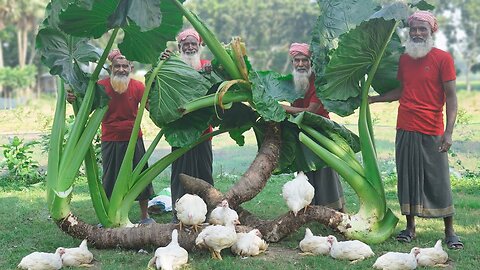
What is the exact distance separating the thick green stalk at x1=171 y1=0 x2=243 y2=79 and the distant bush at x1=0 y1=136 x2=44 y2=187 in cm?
445

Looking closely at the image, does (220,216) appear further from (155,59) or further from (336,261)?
(155,59)

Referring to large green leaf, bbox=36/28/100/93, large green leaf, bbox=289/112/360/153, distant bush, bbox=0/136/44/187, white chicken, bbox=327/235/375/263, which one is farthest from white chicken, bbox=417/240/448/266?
distant bush, bbox=0/136/44/187

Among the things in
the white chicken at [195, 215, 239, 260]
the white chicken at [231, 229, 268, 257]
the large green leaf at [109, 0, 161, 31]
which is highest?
the large green leaf at [109, 0, 161, 31]

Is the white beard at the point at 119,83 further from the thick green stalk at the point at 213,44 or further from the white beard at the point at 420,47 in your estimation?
the white beard at the point at 420,47

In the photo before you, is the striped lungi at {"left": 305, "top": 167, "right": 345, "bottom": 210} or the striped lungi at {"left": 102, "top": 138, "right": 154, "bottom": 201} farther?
the striped lungi at {"left": 102, "top": 138, "right": 154, "bottom": 201}

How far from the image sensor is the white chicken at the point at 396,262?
4.12m

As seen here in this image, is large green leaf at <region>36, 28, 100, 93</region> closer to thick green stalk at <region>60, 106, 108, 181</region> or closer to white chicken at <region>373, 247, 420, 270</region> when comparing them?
thick green stalk at <region>60, 106, 108, 181</region>

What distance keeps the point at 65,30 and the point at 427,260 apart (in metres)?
2.97

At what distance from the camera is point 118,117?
5.57m

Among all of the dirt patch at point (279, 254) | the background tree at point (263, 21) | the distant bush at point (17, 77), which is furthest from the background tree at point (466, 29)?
the dirt patch at point (279, 254)

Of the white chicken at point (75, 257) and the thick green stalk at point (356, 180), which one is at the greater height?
the thick green stalk at point (356, 180)

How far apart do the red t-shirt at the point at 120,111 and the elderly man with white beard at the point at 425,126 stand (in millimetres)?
2226

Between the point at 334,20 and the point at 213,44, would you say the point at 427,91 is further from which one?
the point at 213,44

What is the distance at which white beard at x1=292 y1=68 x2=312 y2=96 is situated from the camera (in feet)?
17.4
